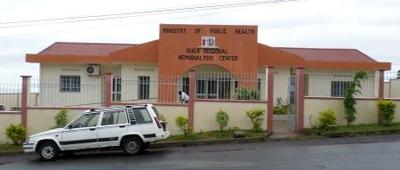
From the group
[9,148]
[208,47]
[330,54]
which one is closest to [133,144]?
Result: [9,148]

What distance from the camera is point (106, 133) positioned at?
18.9 m

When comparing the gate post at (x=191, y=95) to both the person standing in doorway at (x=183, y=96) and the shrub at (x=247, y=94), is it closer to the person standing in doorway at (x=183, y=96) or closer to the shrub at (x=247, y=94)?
the person standing in doorway at (x=183, y=96)

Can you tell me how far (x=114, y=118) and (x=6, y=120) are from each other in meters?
6.14

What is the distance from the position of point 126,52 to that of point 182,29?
333cm

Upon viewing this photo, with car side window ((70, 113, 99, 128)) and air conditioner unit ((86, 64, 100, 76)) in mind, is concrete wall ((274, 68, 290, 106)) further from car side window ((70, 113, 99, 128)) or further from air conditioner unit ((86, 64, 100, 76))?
car side window ((70, 113, 99, 128))

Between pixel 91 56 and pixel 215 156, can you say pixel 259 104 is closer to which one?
pixel 215 156

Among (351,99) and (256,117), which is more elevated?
(351,99)

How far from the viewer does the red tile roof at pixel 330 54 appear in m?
35.5

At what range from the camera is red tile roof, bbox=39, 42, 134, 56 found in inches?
1353

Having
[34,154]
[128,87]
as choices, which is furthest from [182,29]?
[34,154]

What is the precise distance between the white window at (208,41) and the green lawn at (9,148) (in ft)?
39.0

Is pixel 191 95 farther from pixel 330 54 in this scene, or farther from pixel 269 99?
pixel 330 54

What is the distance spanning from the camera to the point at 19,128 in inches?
885

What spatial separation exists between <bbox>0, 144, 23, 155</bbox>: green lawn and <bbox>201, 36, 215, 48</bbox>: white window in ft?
39.0
